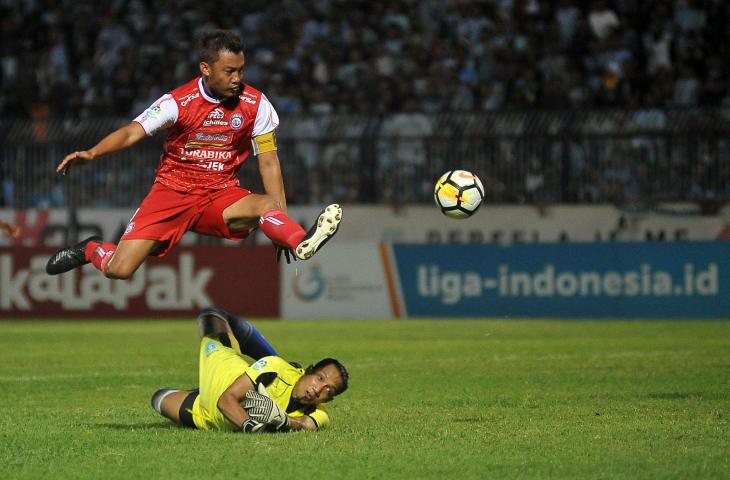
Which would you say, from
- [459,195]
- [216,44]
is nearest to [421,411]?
[459,195]

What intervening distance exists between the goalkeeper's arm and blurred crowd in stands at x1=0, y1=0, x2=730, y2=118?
14.4 meters

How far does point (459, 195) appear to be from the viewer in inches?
446

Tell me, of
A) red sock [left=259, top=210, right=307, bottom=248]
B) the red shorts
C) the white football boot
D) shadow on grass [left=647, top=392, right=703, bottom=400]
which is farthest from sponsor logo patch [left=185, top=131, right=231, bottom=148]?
shadow on grass [left=647, top=392, right=703, bottom=400]

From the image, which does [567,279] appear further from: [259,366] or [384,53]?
[259,366]

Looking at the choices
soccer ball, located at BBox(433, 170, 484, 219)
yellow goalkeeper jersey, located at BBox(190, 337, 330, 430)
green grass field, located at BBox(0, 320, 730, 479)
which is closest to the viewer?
green grass field, located at BBox(0, 320, 730, 479)

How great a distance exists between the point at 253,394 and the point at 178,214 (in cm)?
281

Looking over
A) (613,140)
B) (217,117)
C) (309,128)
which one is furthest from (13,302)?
(217,117)

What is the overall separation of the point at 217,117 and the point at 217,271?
41.7ft

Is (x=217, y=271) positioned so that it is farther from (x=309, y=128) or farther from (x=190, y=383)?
(x=190, y=383)

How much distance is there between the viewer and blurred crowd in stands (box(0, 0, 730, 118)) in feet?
72.4

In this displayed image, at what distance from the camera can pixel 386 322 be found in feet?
69.3

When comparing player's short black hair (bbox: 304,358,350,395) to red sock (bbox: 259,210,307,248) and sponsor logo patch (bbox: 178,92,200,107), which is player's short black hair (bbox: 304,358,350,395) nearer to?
red sock (bbox: 259,210,307,248)

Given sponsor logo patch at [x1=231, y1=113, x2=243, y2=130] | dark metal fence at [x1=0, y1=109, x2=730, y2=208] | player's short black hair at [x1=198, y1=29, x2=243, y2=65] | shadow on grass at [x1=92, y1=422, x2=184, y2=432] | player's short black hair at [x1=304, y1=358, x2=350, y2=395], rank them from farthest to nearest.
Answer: dark metal fence at [x1=0, y1=109, x2=730, y2=208] → sponsor logo patch at [x1=231, y1=113, x2=243, y2=130] → player's short black hair at [x1=198, y1=29, x2=243, y2=65] → shadow on grass at [x1=92, y1=422, x2=184, y2=432] → player's short black hair at [x1=304, y1=358, x2=350, y2=395]

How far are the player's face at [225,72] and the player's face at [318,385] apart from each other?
2.68 meters
